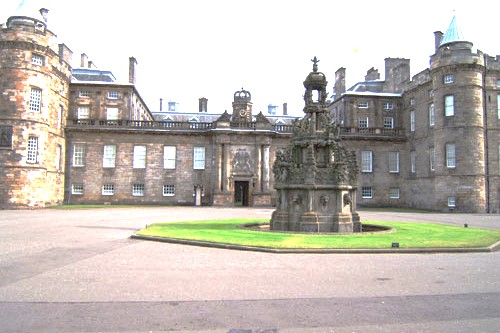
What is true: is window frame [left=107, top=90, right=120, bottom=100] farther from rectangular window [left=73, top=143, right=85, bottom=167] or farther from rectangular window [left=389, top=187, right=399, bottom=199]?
rectangular window [left=389, top=187, right=399, bottom=199]

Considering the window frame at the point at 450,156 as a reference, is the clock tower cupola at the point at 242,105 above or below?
above

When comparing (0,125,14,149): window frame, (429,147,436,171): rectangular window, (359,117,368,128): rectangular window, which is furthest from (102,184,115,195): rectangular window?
(429,147,436,171): rectangular window

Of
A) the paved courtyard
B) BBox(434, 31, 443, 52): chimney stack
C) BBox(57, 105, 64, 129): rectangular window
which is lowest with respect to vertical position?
the paved courtyard

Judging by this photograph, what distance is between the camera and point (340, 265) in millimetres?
10023

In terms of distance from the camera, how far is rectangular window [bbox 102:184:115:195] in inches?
1702

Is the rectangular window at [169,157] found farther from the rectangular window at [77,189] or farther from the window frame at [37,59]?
the window frame at [37,59]

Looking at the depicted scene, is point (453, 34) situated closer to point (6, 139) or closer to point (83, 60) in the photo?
point (6, 139)

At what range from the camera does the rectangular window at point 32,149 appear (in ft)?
119

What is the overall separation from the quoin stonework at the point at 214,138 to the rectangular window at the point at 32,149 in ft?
0.27

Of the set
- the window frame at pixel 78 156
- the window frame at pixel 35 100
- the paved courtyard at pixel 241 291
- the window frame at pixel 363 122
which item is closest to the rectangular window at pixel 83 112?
the window frame at pixel 78 156

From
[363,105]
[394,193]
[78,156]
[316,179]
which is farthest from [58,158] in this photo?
[394,193]

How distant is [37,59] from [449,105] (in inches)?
1423

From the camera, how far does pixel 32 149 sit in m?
36.4

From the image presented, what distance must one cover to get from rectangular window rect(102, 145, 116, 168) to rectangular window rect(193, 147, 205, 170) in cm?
811
